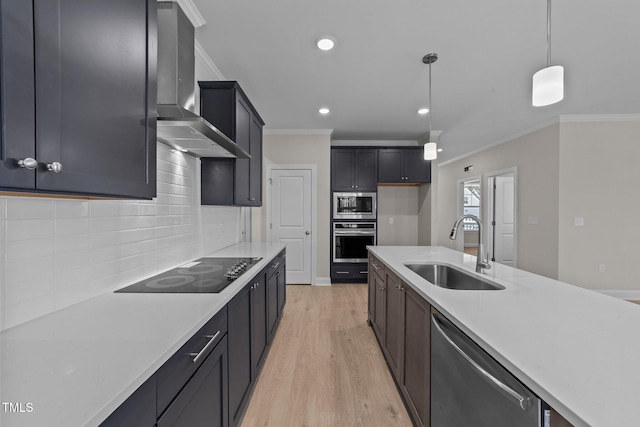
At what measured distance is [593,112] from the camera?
3.79 meters

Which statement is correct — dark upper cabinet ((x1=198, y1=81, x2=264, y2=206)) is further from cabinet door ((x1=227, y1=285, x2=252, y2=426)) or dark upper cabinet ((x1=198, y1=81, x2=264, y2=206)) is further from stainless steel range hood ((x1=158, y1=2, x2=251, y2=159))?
cabinet door ((x1=227, y1=285, x2=252, y2=426))

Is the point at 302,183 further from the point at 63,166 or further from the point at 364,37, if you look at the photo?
the point at 63,166

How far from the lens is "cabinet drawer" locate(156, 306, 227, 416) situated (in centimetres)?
78

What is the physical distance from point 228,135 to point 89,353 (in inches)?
70.6

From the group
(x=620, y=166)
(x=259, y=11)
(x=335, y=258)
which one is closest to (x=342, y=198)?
(x=335, y=258)

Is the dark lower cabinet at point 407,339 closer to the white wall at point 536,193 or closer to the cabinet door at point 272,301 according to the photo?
the cabinet door at point 272,301

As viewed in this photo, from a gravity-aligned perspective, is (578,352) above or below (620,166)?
below

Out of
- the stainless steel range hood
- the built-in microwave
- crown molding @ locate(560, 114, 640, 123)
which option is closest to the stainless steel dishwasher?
the stainless steel range hood

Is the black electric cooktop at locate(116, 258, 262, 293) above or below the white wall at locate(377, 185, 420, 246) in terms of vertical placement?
below

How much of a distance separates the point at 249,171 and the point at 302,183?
184 cm

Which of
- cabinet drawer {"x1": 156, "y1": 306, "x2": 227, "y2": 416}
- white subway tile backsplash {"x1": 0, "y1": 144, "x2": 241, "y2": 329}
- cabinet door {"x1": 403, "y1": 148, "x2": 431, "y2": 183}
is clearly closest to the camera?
cabinet drawer {"x1": 156, "y1": 306, "x2": 227, "y2": 416}

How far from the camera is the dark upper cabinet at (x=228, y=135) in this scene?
2215mm

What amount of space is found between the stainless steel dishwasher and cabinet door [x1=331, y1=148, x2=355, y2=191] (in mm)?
3548

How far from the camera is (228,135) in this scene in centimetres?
220
